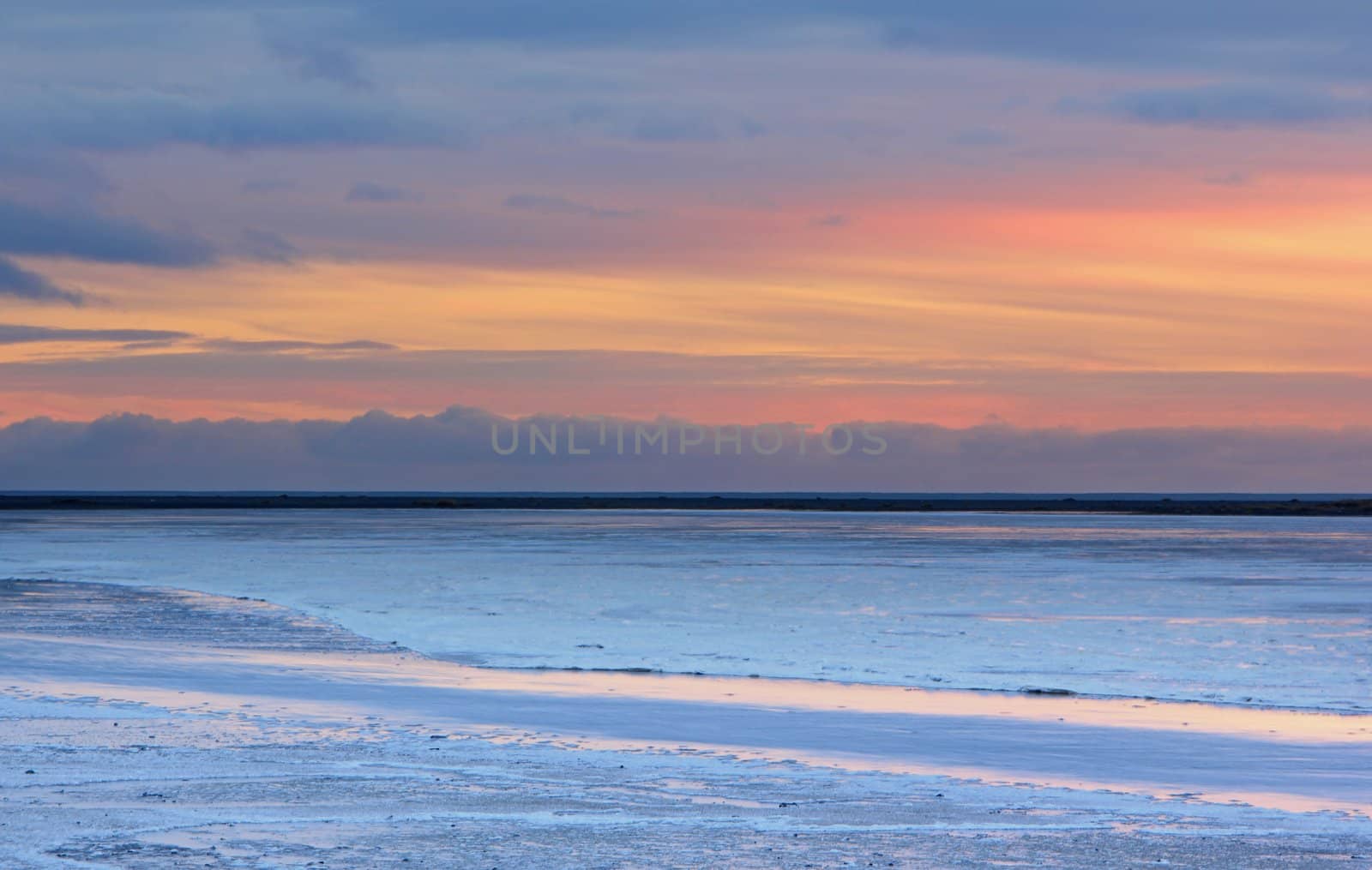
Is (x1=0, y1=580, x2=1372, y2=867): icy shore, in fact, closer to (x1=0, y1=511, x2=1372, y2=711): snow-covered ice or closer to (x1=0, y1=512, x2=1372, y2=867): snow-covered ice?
(x1=0, y1=512, x2=1372, y2=867): snow-covered ice

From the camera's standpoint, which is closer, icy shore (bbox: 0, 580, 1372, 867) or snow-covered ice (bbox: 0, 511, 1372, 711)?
icy shore (bbox: 0, 580, 1372, 867)

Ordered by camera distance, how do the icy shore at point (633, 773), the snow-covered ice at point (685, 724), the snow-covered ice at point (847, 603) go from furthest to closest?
1. the snow-covered ice at point (847, 603)
2. the snow-covered ice at point (685, 724)
3. the icy shore at point (633, 773)

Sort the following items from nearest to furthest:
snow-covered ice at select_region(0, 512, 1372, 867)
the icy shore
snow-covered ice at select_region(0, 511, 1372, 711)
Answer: the icy shore, snow-covered ice at select_region(0, 512, 1372, 867), snow-covered ice at select_region(0, 511, 1372, 711)

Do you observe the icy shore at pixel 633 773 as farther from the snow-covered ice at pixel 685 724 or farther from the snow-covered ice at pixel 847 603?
the snow-covered ice at pixel 847 603

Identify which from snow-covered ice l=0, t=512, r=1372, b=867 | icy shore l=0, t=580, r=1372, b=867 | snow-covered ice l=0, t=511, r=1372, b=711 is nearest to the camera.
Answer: icy shore l=0, t=580, r=1372, b=867

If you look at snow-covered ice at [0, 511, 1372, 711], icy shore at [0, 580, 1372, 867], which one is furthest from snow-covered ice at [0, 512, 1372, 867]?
snow-covered ice at [0, 511, 1372, 711]

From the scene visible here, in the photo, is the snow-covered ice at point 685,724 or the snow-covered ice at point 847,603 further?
the snow-covered ice at point 847,603

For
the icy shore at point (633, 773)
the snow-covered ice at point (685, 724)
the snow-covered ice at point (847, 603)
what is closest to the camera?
the icy shore at point (633, 773)

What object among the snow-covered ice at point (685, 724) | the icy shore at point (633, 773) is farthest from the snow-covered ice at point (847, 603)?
the icy shore at point (633, 773)

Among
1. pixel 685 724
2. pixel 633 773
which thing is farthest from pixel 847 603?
pixel 633 773

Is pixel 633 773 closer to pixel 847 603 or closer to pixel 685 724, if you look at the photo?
pixel 685 724

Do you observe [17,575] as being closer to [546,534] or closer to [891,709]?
[891,709]

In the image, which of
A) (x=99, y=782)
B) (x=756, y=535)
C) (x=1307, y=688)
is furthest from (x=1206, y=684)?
(x=756, y=535)

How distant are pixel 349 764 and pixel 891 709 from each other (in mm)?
6171
